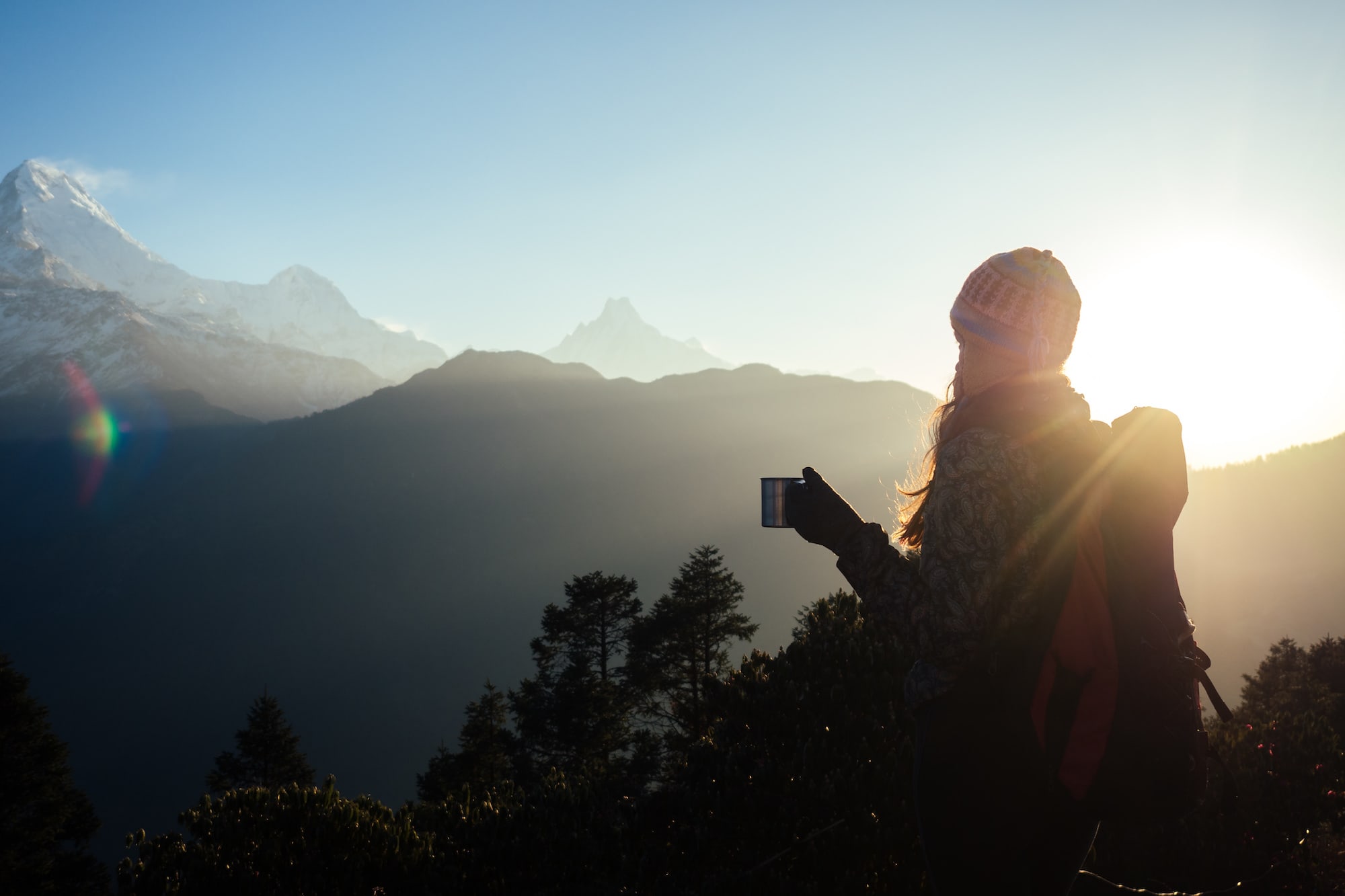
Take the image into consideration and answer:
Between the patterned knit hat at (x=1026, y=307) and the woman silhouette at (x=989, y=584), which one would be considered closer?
the woman silhouette at (x=989, y=584)

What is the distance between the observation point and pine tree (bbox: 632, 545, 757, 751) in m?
26.0

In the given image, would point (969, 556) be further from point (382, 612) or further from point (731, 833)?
point (382, 612)

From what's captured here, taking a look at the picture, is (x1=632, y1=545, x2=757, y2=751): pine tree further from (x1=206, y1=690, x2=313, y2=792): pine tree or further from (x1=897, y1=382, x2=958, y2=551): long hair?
(x1=897, y1=382, x2=958, y2=551): long hair

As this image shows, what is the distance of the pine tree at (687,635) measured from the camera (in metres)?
26.0

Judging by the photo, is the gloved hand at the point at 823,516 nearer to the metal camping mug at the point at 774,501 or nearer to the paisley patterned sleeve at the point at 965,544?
the metal camping mug at the point at 774,501

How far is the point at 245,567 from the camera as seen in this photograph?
618 ft

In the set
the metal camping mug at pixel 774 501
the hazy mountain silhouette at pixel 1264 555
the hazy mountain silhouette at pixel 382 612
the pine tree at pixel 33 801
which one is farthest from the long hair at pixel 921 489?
the hazy mountain silhouette at pixel 1264 555

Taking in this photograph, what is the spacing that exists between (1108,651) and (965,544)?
1.68 ft

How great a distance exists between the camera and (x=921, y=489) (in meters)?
2.88

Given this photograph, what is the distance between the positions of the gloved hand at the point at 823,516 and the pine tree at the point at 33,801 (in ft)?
78.7

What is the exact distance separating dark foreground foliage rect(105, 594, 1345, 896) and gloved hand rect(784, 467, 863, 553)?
10.3ft

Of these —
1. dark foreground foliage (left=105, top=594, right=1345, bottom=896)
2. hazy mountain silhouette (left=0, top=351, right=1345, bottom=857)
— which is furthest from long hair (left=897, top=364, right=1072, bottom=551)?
hazy mountain silhouette (left=0, top=351, right=1345, bottom=857)

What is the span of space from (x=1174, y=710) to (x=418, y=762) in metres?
129

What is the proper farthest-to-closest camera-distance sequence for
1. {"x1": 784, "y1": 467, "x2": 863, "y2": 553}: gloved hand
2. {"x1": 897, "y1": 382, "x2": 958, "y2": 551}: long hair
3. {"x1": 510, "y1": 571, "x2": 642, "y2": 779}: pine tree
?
1. {"x1": 510, "y1": 571, "x2": 642, "y2": 779}: pine tree
2. {"x1": 897, "y1": 382, "x2": 958, "y2": 551}: long hair
3. {"x1": 784, "y1": 467, "x2": 863, "y2": 553}: gloved hand
